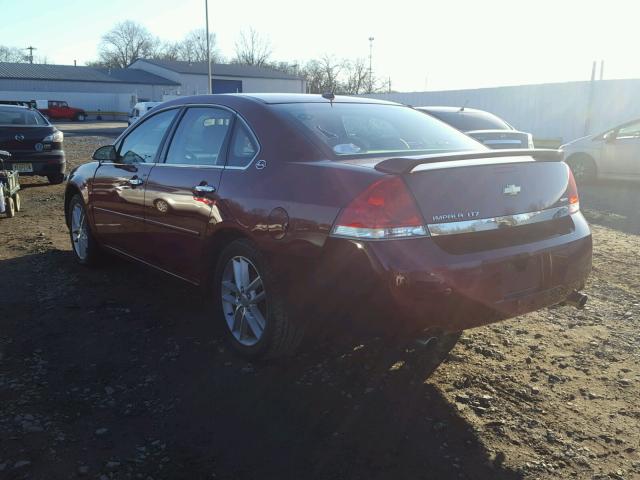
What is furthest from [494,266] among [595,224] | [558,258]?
[595,224]

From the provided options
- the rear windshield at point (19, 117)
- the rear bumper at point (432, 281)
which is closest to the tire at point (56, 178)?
the rear windshield at point (19, 117)

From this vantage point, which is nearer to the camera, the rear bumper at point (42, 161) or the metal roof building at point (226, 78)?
the rear bumper at point (42, 161)

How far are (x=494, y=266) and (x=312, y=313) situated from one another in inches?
38.5

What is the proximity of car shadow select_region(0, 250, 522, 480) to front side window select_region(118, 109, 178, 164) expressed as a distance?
1311mm

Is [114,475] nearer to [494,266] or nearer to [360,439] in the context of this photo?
[360,439]

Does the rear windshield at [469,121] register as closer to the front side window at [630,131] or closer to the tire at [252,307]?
the front side window at [630,131]

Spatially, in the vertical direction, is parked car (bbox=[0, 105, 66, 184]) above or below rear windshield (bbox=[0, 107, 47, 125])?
below

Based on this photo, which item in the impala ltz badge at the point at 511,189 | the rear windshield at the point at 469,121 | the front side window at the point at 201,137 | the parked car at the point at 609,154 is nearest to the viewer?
the impala ltz badge at the point at 511,189

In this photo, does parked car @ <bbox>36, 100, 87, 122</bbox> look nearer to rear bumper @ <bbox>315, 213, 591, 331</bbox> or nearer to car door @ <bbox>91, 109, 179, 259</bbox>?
car door @ <bbox>91, 109, 179, 259</bbox>

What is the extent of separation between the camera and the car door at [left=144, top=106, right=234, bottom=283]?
386 cm

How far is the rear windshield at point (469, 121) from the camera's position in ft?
30.7

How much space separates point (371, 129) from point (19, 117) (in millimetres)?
10421

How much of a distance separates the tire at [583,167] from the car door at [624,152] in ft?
0.78

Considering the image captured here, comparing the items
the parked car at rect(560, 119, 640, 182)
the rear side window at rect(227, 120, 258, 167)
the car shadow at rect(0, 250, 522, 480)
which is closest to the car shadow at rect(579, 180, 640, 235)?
the parked car at rect(560, 119, 640, 182)
